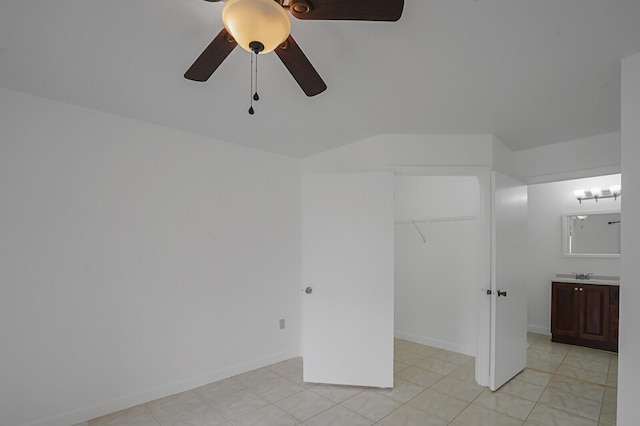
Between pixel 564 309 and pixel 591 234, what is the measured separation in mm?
1102

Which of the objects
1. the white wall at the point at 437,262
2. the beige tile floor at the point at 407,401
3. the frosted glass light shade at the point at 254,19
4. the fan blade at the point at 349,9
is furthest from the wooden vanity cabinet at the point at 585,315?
the frosted glass light shade at the point at 254,19

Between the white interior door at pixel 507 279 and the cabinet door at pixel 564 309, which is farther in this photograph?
the cabinet door at pixel 564 309

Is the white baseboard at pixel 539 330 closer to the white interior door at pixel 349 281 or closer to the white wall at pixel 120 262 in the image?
the white interior door at pixel 349 281

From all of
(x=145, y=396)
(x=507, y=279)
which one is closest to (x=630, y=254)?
(x=507, y=279)

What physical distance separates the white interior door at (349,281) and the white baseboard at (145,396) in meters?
0.66

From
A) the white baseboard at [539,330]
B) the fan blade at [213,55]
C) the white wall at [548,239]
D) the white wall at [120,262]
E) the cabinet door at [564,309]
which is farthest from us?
the white baseboard at [539,330]

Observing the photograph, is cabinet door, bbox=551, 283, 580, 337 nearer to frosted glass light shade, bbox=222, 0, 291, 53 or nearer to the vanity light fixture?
the vanity light fixture

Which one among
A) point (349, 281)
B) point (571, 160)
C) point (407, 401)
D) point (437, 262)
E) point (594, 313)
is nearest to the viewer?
point (407, 401)

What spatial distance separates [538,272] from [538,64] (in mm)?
3904

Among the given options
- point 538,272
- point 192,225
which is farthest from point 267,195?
point 538,272

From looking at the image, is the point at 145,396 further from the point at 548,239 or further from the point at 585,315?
the point at 548,239

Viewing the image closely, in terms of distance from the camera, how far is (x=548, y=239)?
4.80 m

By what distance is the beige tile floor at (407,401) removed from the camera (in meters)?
2.52

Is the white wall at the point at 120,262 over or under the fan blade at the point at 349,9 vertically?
under
